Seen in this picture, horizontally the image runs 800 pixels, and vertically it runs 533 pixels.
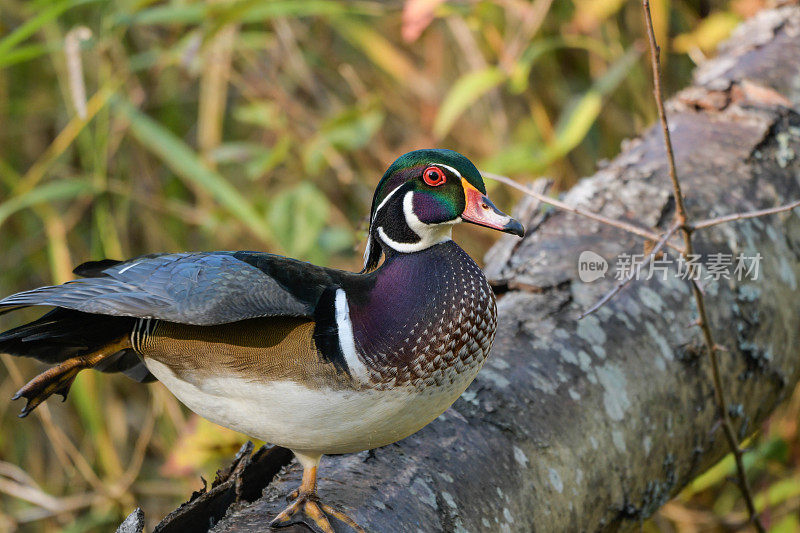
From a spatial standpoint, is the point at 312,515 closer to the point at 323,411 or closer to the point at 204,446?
the point at 323,411

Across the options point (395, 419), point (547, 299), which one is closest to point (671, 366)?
point (547, 299)

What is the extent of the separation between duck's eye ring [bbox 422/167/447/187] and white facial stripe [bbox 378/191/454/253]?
3cm

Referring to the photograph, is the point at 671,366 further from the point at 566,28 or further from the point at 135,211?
the point at 135,211

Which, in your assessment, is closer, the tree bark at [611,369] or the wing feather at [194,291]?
the wing feather at [194,291]

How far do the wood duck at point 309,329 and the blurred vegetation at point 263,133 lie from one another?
81cm

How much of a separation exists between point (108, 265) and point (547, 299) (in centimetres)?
66

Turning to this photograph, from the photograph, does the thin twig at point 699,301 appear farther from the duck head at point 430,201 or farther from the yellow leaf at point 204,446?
the yellow leaf at point 204,446

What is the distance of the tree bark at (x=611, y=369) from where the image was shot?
1006 mm

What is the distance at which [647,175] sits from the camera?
1.48m

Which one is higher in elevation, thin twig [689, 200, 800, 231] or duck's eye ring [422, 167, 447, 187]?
duck's eye ring [422, 167, 447, 187]

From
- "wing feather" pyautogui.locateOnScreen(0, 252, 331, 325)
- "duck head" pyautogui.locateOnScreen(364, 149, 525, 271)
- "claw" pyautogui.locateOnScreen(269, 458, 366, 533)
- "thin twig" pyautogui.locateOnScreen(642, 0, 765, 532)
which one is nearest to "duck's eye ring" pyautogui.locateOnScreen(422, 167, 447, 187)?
"duck head" pyautogui.locateOnScreen(364, 149, 525, 271)

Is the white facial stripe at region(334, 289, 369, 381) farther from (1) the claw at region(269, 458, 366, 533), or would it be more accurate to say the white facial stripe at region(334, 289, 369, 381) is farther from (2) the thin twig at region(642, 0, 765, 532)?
(2) the thin twig at region(642, 0, 765, 532)

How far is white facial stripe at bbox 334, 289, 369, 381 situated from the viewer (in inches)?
35.4

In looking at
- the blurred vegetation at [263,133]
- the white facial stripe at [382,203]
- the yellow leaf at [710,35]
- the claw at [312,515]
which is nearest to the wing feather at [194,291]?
the white facial stripe at [382,203]
